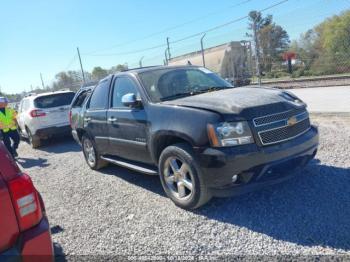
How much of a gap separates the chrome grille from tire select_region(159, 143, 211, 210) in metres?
0.82

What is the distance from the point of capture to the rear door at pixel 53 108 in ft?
33.0

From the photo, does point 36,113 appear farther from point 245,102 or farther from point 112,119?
point 245,102

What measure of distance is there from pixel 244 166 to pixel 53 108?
834cm

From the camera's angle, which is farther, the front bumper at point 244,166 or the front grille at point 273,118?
the front grille at point 273,118

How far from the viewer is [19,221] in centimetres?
230

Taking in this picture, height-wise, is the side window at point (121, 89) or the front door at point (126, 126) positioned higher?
the side window at point (121, 89)

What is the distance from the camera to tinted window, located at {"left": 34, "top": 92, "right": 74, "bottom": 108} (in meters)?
10.2

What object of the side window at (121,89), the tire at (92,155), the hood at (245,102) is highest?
the side window at (121,89)

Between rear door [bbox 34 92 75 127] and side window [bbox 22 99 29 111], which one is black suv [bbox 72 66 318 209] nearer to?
rear door [bbox 34 92 75 127]

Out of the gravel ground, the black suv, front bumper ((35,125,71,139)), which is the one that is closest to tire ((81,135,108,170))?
the gravel ground

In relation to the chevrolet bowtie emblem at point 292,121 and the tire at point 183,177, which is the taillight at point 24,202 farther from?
the chevrolet bowtie emblem at point 292,121

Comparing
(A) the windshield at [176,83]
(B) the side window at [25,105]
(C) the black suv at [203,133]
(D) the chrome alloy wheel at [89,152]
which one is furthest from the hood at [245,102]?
(B) the side window at [25,105]

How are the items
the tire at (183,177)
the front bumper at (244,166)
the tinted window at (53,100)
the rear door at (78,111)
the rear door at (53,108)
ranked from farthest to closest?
the tinted window at (53,100) < the rear door at (53,108) < the rear door at (78,111) < the tire at (183,177) < the front bumper at (244,166)

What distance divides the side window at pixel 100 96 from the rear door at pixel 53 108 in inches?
183
